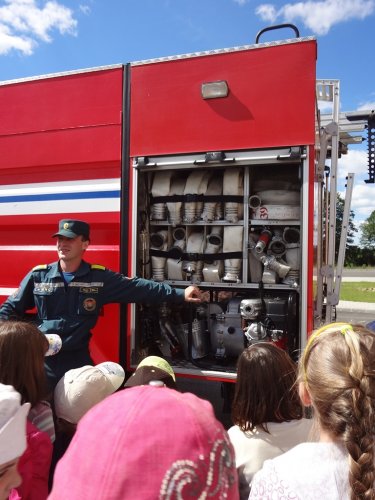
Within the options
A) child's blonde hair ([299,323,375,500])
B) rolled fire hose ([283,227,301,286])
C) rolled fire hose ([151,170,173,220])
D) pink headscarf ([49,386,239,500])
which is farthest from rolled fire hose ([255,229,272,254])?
pink headscarf ([49,386,239,500])

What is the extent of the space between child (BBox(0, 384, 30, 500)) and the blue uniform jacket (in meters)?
1.70

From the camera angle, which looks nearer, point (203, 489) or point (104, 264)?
point (203, 489)

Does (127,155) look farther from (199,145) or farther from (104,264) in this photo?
(104,264)

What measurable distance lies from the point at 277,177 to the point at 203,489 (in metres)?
2.82

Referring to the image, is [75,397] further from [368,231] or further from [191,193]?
[368,231]

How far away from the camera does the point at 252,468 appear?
5.23 feet

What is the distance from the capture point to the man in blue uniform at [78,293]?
2.86 meters

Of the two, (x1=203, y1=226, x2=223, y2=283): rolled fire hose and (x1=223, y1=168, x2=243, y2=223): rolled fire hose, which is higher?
(x1=223, y1=168, x2=243, y2=223): rolled fire hose

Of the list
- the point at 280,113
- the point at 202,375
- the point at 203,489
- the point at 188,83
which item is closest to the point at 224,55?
the point at 188,83

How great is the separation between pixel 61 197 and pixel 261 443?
2.34m

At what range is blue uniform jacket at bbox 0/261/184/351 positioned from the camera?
2871 millimetres

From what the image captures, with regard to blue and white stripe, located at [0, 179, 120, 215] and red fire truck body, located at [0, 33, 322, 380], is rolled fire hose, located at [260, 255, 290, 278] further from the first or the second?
blue and white stripe, located at [0, 179, 120, 215]

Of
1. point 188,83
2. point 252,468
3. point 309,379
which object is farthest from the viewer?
point 188,83

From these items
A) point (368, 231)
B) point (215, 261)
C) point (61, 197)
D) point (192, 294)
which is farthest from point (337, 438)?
point (368, 231)
